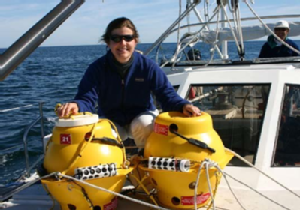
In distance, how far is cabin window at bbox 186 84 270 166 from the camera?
4098 mm

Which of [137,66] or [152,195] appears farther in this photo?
[137,66]

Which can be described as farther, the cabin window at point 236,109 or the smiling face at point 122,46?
the cabin window at point 236,109

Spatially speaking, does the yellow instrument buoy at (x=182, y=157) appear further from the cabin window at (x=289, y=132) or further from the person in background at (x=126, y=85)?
the cabin window at (x=289, y=132)

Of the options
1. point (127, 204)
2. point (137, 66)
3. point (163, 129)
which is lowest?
point (127, 204)

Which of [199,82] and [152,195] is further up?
[199,82]

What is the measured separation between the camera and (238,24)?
5488mm

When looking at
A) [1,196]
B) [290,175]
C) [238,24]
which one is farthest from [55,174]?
[238,24]

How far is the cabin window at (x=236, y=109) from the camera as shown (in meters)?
4.10

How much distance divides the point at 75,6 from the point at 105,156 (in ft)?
4.09

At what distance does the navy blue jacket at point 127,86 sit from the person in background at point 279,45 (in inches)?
146

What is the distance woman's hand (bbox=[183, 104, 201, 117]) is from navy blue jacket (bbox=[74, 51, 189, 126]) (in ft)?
0.67

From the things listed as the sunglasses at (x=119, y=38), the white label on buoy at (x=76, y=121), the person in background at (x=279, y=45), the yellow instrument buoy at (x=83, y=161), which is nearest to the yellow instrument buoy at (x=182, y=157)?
the yellow instrument buoy at (x=83, y=161)

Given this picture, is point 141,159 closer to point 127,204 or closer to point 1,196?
point 127,204

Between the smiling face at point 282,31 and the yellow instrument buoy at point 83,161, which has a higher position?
the smiling face at point 282,31
